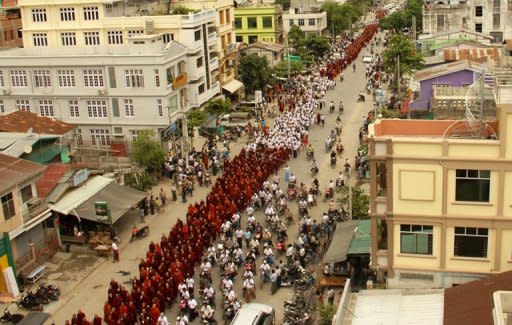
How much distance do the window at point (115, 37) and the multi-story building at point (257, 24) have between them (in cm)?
2590

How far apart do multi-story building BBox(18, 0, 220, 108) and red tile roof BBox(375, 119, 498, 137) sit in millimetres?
25195

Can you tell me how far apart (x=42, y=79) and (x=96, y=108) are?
3487mm

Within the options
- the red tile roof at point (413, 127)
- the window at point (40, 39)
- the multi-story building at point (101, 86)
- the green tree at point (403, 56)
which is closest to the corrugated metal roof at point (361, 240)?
the red tile roof at point (413, 127)

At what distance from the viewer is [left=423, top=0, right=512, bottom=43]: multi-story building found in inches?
2195

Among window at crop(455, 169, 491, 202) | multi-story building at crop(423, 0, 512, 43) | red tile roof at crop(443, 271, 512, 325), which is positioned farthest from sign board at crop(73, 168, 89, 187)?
multi-story building at crop(423, 0, 512, 43)

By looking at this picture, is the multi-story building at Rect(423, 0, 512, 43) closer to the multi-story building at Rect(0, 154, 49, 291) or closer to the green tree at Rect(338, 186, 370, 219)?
the green tree at Rect(338, 186, 370, 219)

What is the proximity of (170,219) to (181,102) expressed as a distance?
42.3ft

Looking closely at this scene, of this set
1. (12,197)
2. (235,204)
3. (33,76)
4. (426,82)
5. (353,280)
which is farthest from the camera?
(33,76)

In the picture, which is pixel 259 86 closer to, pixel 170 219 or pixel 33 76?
pixel 33 76

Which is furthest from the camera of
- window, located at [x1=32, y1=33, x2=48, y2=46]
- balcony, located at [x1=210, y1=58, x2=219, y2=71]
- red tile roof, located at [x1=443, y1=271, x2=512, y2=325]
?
balcony, located at [x1=210, y1=58, x2=219, y2=71]

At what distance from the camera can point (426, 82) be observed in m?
36.3

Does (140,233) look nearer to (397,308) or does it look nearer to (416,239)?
(416,239)

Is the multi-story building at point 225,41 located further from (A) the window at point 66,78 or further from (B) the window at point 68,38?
(A) the window at point 66,78

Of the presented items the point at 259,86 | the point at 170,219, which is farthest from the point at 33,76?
the point at 259,86
